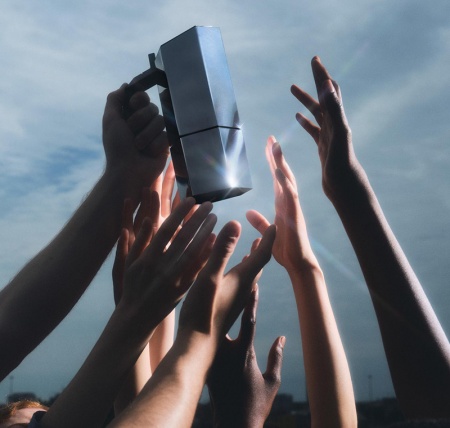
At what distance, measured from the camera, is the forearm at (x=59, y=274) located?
5.85ft

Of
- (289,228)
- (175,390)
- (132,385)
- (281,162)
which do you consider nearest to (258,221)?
(289,228)

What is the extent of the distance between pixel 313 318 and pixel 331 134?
1.76 feet

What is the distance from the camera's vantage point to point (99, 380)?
1.32 metres

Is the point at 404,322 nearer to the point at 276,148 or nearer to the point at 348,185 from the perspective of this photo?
the point at 348,185

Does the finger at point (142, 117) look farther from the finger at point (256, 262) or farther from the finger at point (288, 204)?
the finger at point (256, 262)

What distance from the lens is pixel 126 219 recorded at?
1.87 metres

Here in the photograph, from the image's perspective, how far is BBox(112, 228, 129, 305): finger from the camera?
1.74 m

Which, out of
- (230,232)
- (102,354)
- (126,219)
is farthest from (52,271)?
(230,232)

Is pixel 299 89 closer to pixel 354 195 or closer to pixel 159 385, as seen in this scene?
pixel 354 195

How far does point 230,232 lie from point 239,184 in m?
0.36

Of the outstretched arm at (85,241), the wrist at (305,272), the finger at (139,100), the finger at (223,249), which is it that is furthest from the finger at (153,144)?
the finger at (223,249)

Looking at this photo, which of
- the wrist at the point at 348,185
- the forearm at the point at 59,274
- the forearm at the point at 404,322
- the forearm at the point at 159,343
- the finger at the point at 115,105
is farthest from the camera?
the forearm at the point at 159,343

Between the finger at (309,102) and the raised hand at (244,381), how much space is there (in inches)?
22.0

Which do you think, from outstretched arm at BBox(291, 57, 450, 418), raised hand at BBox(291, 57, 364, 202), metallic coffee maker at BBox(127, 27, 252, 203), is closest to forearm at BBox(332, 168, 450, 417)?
outstretched arm at BBox(291, 57, 450, 418)
